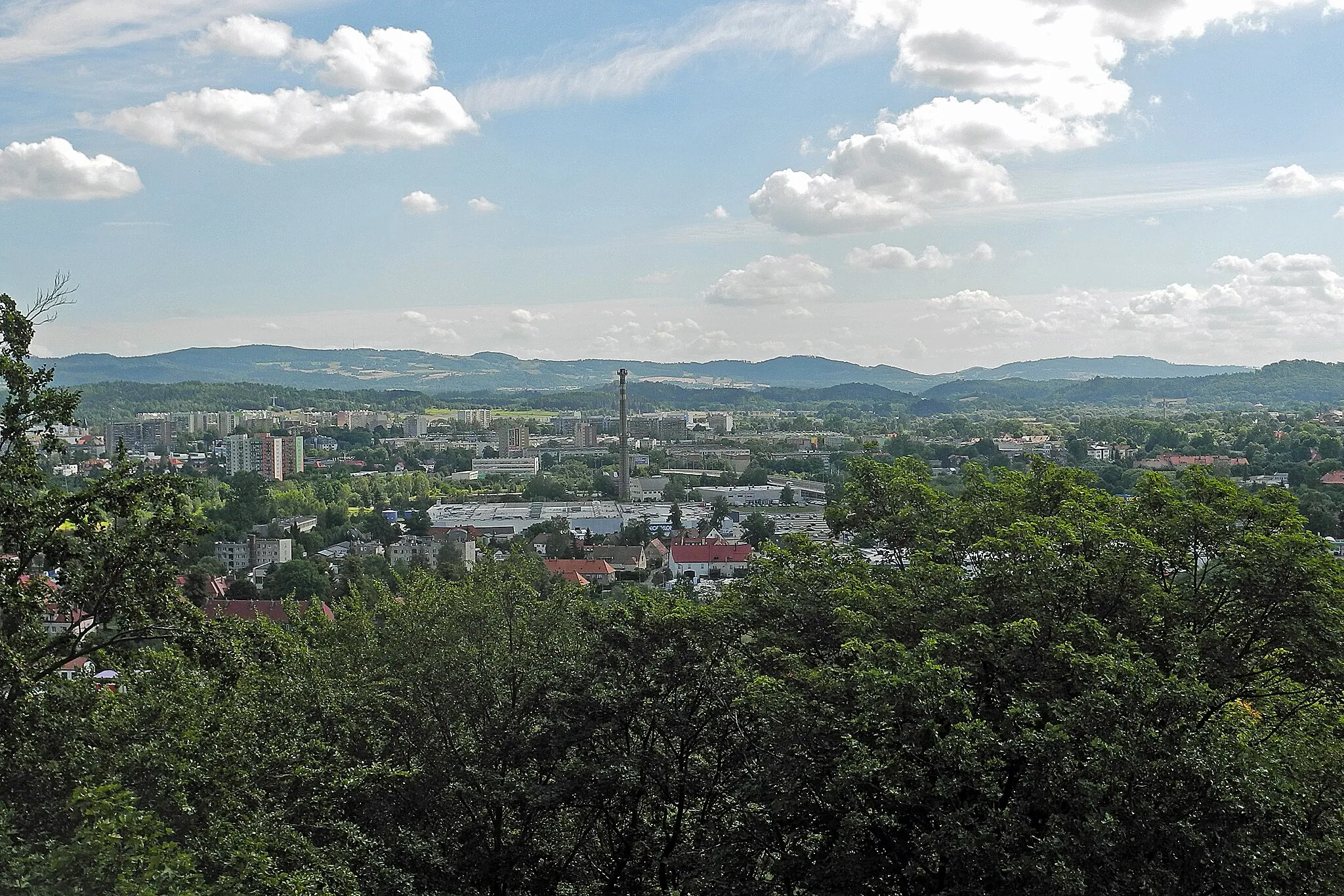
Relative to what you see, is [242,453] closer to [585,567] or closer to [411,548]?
[411,548]

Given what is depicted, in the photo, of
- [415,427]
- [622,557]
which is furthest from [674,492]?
[415,427]

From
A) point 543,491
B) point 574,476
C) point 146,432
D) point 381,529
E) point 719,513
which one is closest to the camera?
point 381,529

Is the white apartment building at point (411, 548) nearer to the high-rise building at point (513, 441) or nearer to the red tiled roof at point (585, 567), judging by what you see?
the red tiled roof at point (585, 567)

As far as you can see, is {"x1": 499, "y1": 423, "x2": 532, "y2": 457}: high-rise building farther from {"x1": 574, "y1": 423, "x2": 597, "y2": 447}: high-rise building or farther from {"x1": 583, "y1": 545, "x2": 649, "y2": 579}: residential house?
{"x1": 583, "y1": 545, "x2": 649, "y2": 579}: residential house

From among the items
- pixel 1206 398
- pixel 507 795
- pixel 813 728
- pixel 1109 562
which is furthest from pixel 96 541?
pixel 1206 398

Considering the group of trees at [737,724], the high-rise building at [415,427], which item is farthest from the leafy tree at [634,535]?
the high-rise building at [415,427]

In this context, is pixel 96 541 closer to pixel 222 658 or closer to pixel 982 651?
pixel 222 658
